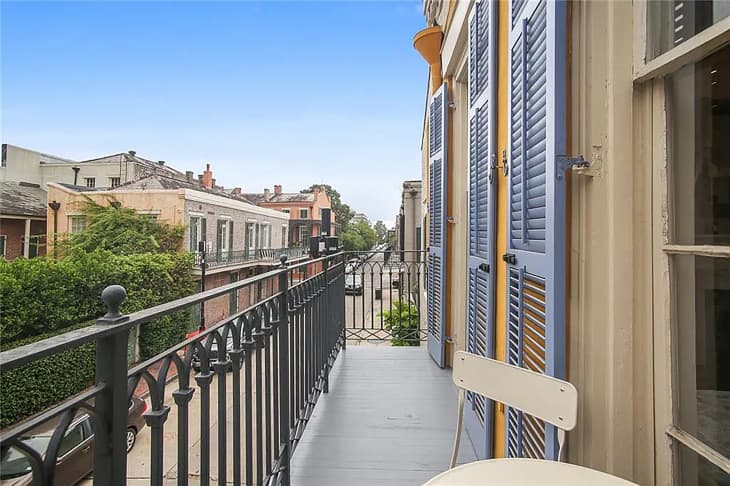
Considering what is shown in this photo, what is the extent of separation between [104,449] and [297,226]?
74.2ft

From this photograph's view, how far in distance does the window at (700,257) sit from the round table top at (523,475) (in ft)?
0.57

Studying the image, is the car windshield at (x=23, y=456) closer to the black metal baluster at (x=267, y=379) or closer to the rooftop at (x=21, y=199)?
the black metal baluster at (x=267, y=379)

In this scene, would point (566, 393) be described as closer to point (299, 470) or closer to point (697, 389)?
point (697, 389)

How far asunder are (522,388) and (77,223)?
17.6 metres

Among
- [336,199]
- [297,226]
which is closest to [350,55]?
[297,226]

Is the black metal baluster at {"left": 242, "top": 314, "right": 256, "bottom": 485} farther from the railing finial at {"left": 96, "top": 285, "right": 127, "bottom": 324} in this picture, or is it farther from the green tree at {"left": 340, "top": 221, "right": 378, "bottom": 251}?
the green tree at {"left": 340, "top": 221, "right": 378, "bottom": 251}

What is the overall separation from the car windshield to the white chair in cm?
93

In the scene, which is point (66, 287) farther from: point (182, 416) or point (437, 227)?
point (182, 416)

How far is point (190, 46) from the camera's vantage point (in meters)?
19.9

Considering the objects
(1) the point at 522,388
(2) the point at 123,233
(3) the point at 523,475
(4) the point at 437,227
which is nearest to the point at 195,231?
(2) the point at 123,233

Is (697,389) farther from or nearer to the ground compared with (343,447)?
farther from the ground

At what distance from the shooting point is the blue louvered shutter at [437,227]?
9.34ft

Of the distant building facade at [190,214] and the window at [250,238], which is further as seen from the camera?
the window at [250,238]

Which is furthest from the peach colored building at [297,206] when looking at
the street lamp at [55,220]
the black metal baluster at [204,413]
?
the black metal baluster at [204,413]
